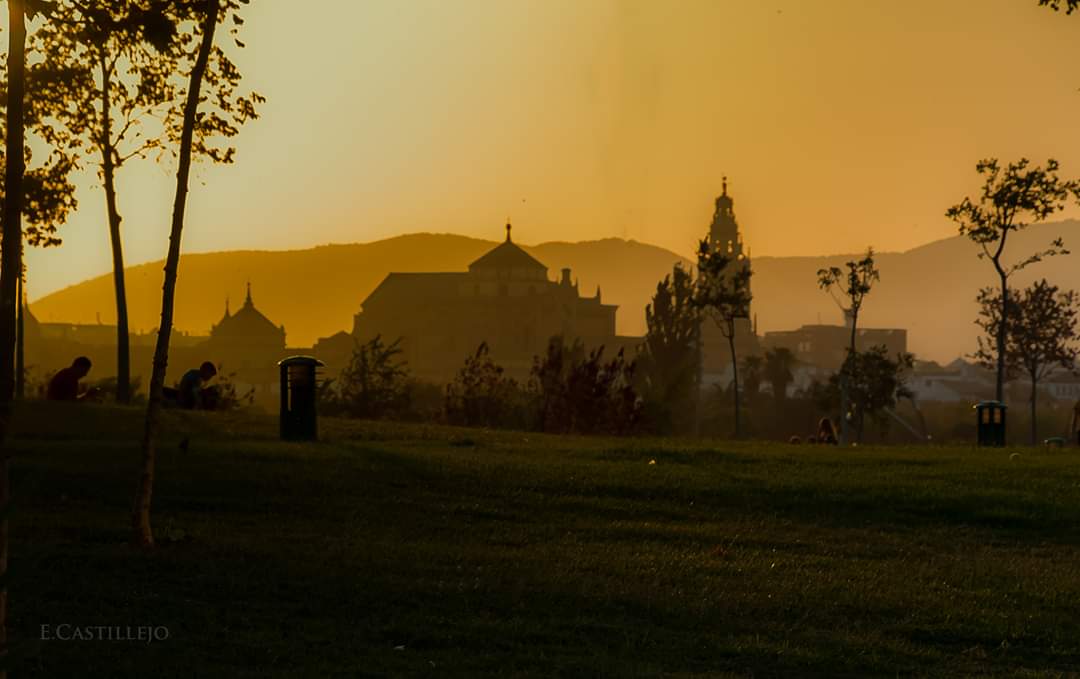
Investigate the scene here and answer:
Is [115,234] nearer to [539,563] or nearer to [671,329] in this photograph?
[539,563]

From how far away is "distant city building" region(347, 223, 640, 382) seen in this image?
181125 millimetres

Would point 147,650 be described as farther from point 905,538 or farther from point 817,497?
point 817,497

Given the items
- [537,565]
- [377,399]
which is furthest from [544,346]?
[537,565]

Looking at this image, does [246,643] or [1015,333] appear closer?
[246,643]

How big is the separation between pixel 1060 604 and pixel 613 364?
21713mm

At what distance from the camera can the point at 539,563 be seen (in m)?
15.4

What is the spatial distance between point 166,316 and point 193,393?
57.8 feet

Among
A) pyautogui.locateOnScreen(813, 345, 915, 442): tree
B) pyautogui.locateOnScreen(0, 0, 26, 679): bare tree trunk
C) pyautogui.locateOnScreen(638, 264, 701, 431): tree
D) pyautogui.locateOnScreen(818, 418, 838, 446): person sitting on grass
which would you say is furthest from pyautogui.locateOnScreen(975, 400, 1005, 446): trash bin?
pyautogui.locateOnScreen(638, 264, 701, 431): tree

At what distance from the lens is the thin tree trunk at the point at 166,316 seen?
1496cm

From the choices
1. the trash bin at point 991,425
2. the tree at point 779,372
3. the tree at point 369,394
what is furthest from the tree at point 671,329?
the trash bin at point 991,425

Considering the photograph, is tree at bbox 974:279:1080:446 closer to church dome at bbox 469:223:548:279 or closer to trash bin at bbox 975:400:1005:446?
trash bin at bbox 975:400:1005:446

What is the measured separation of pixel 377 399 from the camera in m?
41.1

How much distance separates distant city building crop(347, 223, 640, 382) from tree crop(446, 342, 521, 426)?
134599 millimetres

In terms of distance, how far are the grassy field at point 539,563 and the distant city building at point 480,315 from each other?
152 m
